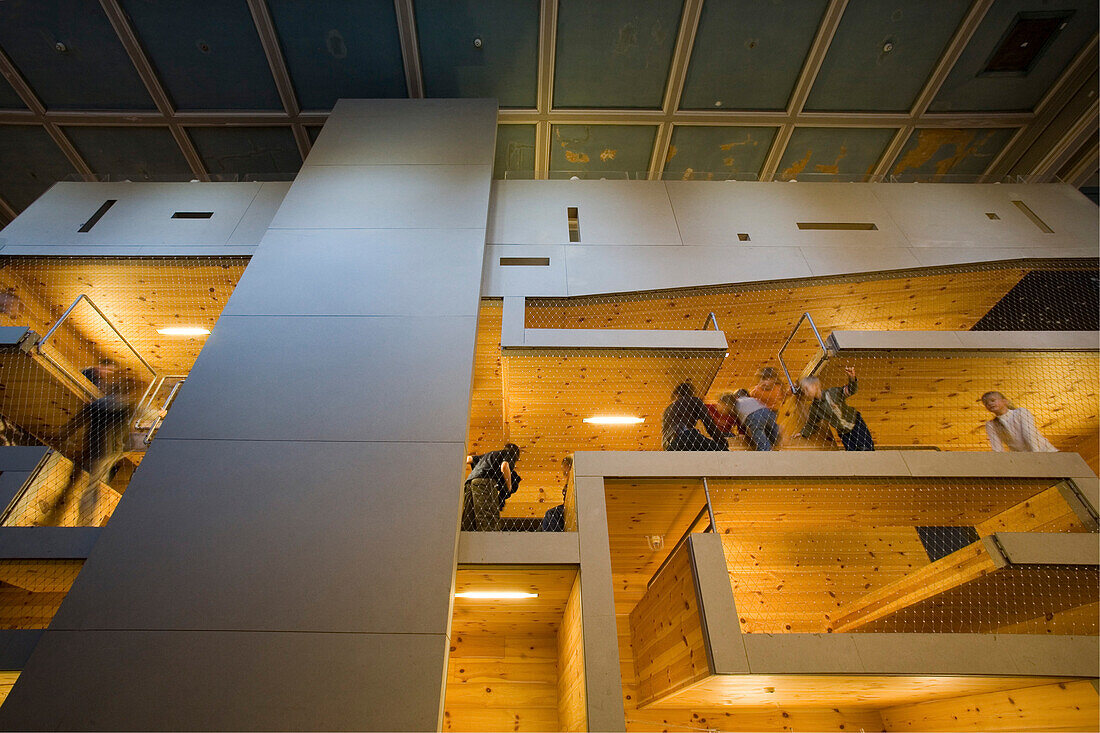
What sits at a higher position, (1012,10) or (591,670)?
(1012,10)

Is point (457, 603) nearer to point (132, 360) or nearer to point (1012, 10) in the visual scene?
point (132, 360)

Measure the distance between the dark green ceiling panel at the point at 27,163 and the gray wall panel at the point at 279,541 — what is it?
4.84 metres

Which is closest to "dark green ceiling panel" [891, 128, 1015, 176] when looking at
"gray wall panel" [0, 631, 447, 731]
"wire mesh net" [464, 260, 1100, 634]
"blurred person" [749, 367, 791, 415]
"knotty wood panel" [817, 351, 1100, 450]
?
"wire mesh net" [464, 260, 1100, 634]

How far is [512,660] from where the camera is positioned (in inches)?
136

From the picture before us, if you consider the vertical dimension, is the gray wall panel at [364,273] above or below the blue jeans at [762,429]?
above

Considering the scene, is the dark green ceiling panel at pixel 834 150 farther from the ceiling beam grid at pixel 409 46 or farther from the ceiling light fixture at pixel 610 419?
the ceiling beam grid at pixel 409 46

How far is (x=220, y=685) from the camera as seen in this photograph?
1971mm

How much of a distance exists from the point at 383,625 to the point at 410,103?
16.2 ft

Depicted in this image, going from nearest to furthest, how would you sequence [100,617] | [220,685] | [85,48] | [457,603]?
[220,685] < [100,617] < [457,603] < [85,48]

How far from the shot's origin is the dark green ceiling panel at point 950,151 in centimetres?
522

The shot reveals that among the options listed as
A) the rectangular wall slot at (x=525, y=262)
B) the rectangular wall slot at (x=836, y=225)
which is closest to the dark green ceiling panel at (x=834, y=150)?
the rectangular wall slot at (x=836, y=225)

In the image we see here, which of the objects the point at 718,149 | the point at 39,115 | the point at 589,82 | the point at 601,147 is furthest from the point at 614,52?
the point at 39,115

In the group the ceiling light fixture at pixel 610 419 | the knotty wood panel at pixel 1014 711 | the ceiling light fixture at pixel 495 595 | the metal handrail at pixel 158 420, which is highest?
the ceiling light fixture at pixel 610 419

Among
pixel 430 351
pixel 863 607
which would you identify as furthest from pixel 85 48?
pixel 863 607
